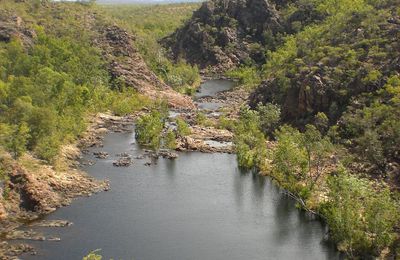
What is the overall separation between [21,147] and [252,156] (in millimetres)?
34551

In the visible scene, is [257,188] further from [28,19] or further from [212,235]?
[28,19]

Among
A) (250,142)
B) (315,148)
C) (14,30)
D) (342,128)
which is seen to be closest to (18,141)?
(250,142)

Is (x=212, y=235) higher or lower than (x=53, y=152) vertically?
lower

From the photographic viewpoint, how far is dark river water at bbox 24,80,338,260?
53.5 meters

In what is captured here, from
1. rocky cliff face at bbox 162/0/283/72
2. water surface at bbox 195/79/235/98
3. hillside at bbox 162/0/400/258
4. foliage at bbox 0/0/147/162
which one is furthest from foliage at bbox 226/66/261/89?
foliage at bbox 0/0/147/162

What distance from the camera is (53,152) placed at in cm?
7425

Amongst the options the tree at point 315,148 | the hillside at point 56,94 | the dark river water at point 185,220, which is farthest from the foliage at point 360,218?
→ the hillside at point 56,94

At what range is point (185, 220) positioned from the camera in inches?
2419

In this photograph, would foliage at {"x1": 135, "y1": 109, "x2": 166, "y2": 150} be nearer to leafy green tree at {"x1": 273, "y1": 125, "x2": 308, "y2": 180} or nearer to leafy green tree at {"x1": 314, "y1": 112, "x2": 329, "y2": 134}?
leafy green tree at {"x1": 273, "y1": 125, "x2": 308, "y2": 180}

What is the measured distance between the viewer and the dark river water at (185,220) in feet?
176

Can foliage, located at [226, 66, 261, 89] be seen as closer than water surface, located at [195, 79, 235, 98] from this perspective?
No

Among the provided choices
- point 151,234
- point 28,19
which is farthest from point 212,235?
point 28,19

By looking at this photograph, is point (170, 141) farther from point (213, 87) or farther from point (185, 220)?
point (213, 87)

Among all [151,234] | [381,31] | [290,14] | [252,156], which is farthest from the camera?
[290,14]
